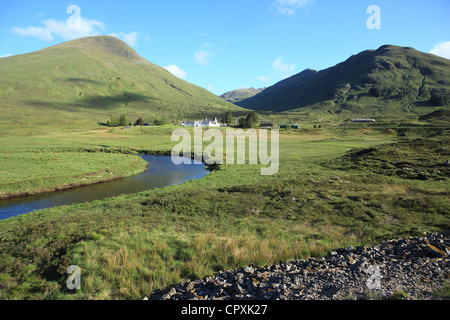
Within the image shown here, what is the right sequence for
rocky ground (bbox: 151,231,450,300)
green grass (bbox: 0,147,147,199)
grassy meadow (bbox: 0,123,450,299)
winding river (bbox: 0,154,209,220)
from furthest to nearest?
1. green grass (bbox: 0,147,147,199)
2. winding river (bbox: 0,154,209,220)
3. grassy meadow (bbox: 0,123,450,299)
4. rocky ground (bbox: 151,231,450,300)

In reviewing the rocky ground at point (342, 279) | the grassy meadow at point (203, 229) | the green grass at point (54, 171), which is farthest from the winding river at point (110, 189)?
the rocky ground at point (342, 279)

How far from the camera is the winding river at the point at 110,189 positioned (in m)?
26.3

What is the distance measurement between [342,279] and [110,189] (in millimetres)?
33127

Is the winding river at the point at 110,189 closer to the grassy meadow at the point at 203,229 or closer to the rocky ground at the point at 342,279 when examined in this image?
the grassy meadow at the point at 203,229

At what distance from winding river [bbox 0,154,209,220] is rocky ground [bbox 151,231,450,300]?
25.5 metres

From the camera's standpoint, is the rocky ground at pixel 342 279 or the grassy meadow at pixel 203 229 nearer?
the rocky ground at pixel 342 279

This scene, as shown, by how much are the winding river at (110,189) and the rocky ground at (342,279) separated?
25.5 metres

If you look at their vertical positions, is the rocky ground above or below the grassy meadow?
above

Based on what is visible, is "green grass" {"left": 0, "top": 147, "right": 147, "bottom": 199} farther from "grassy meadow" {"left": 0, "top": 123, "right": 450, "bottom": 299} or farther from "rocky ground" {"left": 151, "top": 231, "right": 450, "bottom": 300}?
"rocky ground" {"left": 151, "top": 231, "right": 450, "bottom": 300}

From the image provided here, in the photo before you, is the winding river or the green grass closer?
the winding river

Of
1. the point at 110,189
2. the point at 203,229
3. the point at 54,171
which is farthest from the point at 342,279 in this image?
the point at 54,171

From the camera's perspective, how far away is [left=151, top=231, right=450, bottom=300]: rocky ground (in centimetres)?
750

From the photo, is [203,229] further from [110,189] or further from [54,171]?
[54,171]

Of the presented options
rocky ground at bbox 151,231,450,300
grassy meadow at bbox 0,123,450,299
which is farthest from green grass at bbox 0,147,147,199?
rocky ground at bbox 151,231,450,300
